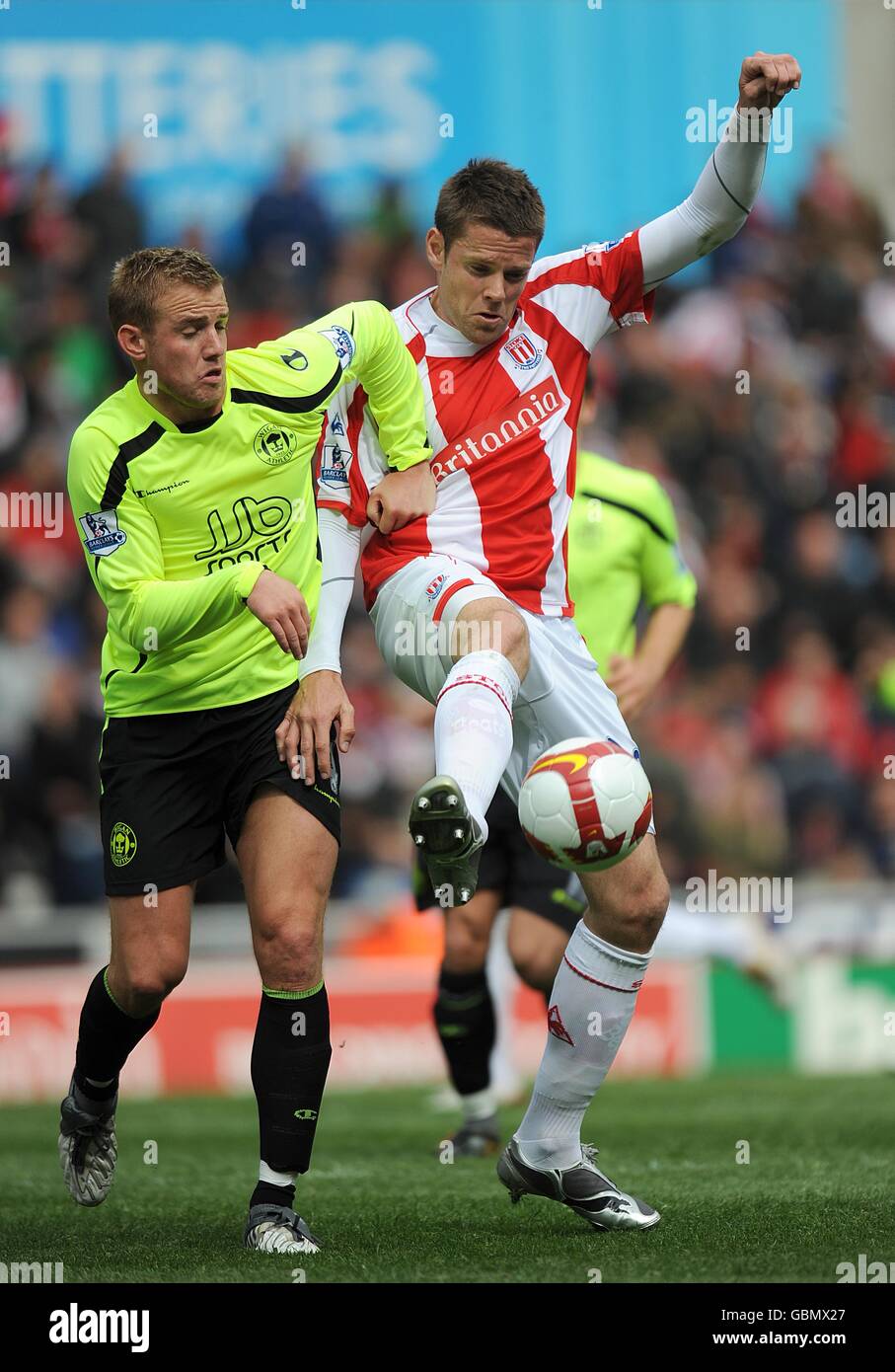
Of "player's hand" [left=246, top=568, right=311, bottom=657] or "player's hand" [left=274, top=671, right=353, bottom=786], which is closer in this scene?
"player's hand" [left=246, top=568, right=311, bottom=657]

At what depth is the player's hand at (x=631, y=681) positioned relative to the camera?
7.25 m

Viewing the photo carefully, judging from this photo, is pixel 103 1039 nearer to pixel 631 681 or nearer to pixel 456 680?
pixel 456 680

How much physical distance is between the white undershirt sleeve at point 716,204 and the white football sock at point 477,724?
1292 millimetres

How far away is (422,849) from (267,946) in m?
0.77

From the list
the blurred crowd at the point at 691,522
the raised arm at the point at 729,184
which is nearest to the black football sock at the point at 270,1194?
the raised arm at the point at 729,184

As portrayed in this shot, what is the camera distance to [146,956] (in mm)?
5152

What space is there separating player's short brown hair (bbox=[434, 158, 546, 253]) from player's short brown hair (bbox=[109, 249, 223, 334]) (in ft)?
2.12

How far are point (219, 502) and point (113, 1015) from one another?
4.77ft

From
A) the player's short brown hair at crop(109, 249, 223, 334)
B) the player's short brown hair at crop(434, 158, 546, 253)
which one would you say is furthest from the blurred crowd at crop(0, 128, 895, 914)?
the player's short brown hair at crop(109, 249, 223, 334)

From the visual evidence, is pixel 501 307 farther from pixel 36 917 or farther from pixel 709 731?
pixel 709 731

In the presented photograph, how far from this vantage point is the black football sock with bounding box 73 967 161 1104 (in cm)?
531

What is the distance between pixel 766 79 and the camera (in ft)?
16.0

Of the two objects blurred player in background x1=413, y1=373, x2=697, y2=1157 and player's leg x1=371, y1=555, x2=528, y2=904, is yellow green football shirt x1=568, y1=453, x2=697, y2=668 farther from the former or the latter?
player's leg x1=371, y1=555, x2=528, y2=904
